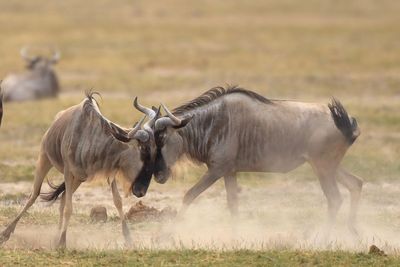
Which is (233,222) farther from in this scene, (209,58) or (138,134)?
(209,58)

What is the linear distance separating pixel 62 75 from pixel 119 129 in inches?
638

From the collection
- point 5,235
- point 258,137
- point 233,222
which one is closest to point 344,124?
point 258,137

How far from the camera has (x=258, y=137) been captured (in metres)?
9.66

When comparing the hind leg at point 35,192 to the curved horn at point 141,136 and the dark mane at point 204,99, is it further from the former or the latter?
the dark mane at point 204,99

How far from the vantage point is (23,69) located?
25312mm

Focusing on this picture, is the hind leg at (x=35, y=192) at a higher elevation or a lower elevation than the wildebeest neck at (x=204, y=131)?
lower

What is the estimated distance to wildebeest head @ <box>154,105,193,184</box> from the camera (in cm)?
912

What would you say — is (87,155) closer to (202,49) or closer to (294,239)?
(294,239)

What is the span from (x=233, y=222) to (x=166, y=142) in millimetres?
1055

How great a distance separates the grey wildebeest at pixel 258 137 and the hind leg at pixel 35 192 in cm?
120

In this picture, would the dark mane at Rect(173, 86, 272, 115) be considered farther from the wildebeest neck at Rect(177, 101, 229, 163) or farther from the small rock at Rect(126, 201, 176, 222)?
the small rock at Rect(126, 201, 176, 222)

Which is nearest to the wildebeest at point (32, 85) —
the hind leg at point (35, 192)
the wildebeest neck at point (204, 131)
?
the hind leg at point (35, 192)

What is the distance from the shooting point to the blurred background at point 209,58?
1554 cm

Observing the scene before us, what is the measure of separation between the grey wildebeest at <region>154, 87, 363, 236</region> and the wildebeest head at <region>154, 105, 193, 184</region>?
0.01 metres
